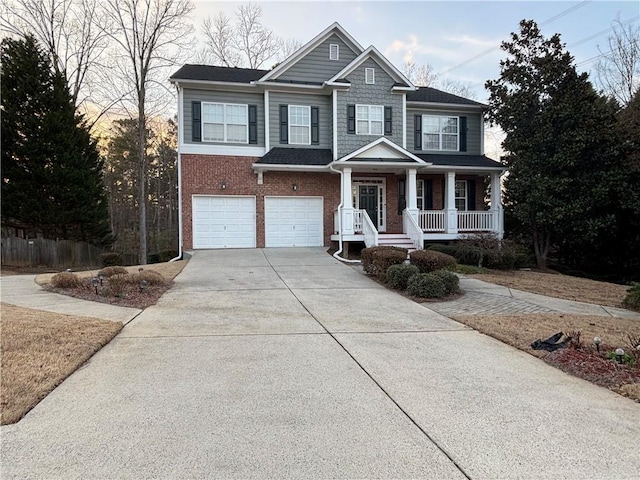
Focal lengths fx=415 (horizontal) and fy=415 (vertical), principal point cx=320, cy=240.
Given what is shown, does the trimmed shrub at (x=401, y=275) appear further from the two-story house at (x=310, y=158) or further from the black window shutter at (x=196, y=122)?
the black window shutter at (x=196, y=122)

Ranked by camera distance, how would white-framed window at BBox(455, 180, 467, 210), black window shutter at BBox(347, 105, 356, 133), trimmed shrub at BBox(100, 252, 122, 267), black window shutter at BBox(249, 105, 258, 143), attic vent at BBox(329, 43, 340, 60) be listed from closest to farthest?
1. black window shutter at BBox(249, 105, 258, 143)
2. black window shutter at BBox(347, 105, 356, 133)
3. attic vent at BBox(329, 43, 340, 60)
4. trimmed shrub at BBox(100, 252, 122, 267)
5. white-framed window at BBox(455, 180, 467, 210)

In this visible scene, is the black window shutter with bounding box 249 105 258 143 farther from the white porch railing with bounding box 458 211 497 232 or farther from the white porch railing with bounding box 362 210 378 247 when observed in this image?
the white porch railing with bounding box 458 211 497 232

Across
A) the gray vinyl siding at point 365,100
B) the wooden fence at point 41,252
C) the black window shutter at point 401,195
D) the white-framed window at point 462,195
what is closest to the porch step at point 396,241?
the black window shutter at point 401,195

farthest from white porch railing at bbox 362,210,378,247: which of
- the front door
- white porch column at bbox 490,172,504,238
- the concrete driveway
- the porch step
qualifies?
the concrete driveway

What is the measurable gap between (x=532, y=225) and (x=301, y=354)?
14189mm

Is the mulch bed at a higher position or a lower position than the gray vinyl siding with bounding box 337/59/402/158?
lower

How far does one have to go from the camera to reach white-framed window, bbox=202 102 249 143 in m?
16.5

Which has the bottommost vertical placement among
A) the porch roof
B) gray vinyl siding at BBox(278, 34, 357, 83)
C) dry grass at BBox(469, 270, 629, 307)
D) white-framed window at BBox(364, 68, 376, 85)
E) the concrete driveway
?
dry grass at BBox(469, 270, 629, 307)

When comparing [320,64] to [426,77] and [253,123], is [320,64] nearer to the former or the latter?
[253,123]

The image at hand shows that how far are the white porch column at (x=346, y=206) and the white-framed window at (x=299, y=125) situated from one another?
2809mm

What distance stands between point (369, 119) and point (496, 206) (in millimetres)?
6670

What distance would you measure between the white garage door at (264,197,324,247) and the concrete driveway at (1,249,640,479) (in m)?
10.7

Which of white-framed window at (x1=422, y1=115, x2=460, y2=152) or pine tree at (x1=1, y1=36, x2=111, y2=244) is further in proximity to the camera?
white-framed window at (x1=422, y1=115, x2=460, y2=152)

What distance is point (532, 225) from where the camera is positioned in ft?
53.6
